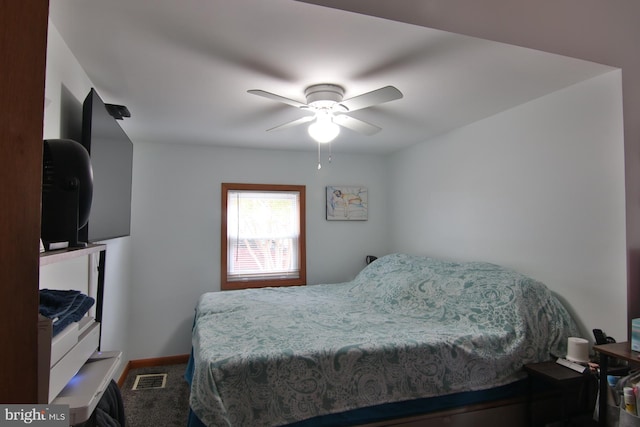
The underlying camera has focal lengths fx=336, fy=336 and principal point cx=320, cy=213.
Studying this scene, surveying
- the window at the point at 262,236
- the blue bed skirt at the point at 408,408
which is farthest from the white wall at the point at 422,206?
the blue bed skirt at the point at 408,408

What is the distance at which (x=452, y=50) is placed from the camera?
1.75 metres

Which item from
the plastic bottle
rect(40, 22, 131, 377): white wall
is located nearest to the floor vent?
rect(40, 22, 131, 377): white wall

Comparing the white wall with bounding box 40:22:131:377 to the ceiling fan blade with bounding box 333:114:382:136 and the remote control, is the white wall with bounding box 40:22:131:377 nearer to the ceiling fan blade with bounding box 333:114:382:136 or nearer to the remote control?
the ceiling fan blade with bounding box 333:114:382:136

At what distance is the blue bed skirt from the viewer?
5.88 ft

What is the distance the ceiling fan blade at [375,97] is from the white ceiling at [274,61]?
0.12 metres

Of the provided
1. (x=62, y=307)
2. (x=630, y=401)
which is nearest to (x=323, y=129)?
(x=62, y=307)

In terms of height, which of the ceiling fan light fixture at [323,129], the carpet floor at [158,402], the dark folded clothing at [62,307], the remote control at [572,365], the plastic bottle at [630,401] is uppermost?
the ceiling fan light fixture at [323,129]

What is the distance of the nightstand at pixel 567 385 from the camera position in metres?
1.85

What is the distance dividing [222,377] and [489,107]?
266 cm

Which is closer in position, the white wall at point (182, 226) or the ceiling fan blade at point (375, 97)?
the ceiling fan blade at point (375, 97)

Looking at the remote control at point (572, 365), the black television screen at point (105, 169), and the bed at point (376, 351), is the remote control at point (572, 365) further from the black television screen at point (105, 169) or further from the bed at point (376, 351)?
the black television screen at point (105, 169)

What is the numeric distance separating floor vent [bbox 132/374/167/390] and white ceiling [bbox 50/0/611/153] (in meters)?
2.40

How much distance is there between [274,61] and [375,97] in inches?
24.3

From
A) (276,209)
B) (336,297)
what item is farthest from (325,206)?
(336,297)
